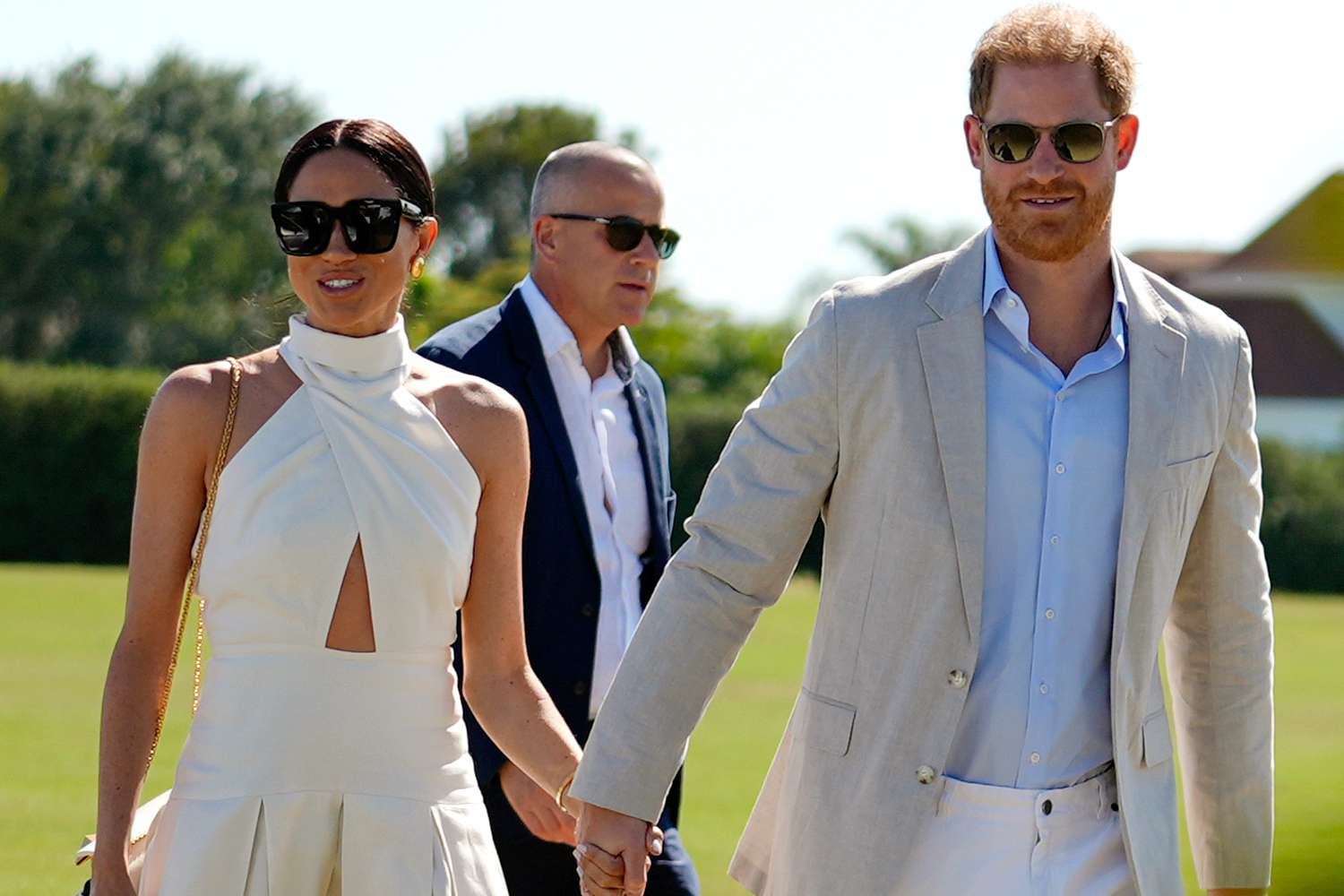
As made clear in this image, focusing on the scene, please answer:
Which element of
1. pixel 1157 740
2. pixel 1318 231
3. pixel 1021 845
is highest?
pixel 1318 231

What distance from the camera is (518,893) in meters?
5.47

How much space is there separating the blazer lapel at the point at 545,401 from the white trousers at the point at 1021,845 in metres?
1.94

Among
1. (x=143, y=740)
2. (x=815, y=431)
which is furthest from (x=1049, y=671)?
(x=143, y=740)

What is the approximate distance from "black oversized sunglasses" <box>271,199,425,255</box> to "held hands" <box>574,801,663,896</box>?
122 cm

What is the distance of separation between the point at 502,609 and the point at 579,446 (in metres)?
1.61

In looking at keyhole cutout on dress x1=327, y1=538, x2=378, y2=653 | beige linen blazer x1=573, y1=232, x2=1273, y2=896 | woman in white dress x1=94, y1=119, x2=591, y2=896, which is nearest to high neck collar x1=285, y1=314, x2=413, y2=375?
woman in white dress x1=94, y1=119, x2=591, y2=896

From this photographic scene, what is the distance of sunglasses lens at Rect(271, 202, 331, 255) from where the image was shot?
4.07 metres

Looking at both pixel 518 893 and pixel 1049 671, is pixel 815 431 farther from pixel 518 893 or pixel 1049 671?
pixel 518 893

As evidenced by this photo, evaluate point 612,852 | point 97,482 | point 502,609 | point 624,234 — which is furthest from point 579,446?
point 97,482

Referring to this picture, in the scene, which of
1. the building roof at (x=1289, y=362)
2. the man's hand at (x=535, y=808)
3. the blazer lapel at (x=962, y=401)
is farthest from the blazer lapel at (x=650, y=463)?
the building roof at (x=1289, y=362)

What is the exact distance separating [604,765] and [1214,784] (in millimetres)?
1289

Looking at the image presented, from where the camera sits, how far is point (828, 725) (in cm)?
389

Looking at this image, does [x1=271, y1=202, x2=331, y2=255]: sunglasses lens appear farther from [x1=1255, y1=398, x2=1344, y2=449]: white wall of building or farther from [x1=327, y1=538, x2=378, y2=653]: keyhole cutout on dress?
[x1=1255, y1=398, x2=1344, y2=449]: white wall of building

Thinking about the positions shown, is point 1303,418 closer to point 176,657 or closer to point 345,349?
point 345,349
